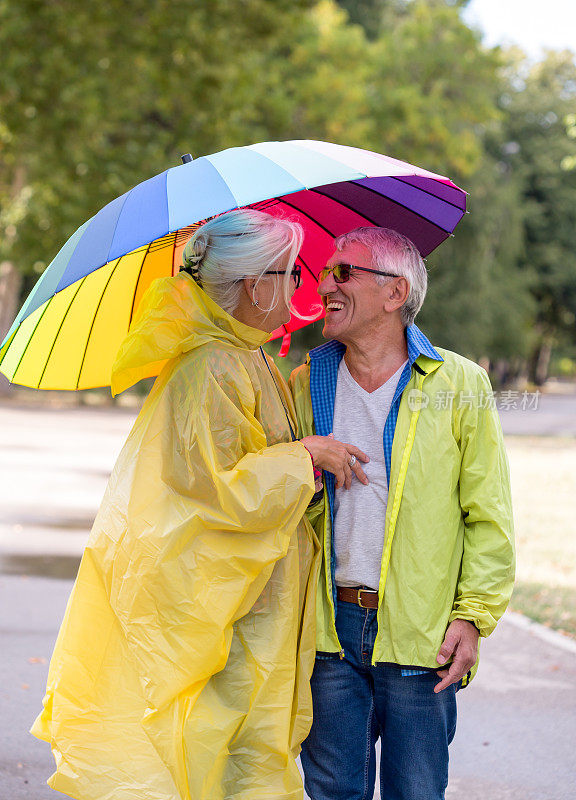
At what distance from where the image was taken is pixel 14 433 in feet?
57.6

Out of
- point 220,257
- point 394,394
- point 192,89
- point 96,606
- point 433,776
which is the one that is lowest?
point 433,776

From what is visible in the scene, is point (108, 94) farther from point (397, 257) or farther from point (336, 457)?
point (336, 457)

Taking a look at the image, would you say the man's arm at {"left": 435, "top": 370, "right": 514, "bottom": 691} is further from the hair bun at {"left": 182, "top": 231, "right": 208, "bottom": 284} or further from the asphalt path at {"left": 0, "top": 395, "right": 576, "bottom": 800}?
the asphalt path at {"left": 0, "top": 395, "right": 576, "bottom": 800}

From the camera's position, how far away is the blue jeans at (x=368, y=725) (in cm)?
294

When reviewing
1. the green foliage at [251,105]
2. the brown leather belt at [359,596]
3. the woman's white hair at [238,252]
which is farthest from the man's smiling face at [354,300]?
the green foliage at [251,105]

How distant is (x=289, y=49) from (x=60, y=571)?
23177mm

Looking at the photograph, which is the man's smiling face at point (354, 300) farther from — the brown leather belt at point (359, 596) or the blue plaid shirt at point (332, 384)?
the brown leather belt at point (359, 596)

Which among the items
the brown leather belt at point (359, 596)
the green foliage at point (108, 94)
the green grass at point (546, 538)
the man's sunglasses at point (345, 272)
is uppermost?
the green foliage at point (108, 94)

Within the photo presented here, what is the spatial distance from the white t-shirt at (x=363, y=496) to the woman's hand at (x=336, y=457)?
63 millimetres

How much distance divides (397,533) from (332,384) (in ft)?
1.74

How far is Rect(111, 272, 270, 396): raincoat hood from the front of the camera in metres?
2.79

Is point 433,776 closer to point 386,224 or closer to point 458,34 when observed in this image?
point 386,224

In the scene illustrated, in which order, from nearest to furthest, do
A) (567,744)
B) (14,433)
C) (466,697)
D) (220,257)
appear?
1. (220,257)
2. (567,744)
3. (466,697)
4. (14,433)

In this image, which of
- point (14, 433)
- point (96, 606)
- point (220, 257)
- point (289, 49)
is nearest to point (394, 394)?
point (220, 257)
